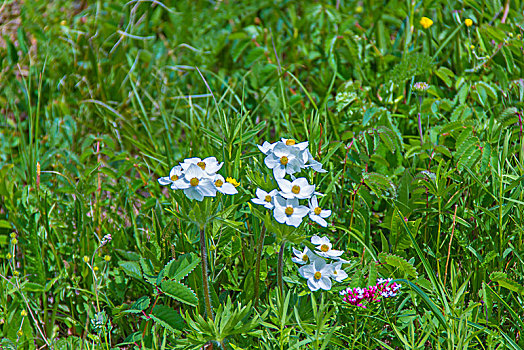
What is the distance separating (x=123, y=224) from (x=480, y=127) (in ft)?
4.76

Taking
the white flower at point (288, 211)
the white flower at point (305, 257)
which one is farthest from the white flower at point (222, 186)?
the white flower at point (305, 257)

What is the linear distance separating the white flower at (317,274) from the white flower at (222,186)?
0.96ft

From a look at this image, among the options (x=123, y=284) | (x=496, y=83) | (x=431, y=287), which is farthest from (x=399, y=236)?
(x=496, y=83)

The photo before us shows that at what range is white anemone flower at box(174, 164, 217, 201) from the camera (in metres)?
1.37

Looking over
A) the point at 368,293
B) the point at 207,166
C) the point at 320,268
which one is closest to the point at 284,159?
the point at 207,166

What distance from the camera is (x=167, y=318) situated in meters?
1.59

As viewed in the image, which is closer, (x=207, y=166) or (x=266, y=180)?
(x=207, y=166)

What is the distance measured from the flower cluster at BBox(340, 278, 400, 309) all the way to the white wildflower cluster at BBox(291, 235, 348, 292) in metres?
0.06

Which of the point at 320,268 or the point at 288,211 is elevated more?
the point at 288,211

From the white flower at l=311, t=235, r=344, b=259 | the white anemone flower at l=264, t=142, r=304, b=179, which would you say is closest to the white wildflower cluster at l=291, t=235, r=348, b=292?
the white flower at l=311, t=235, r=344, b=259

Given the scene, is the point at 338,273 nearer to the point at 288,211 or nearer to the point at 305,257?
the point at 305,257

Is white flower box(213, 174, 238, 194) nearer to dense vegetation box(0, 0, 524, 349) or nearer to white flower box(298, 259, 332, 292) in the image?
dense vegetation box(0, 0, 524, 349)

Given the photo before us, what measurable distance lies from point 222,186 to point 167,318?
0.46 m

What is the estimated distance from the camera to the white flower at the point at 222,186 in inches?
55.2
